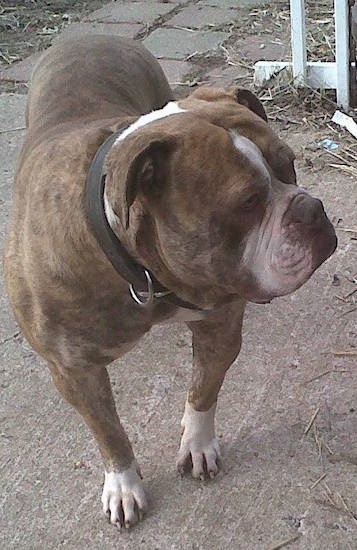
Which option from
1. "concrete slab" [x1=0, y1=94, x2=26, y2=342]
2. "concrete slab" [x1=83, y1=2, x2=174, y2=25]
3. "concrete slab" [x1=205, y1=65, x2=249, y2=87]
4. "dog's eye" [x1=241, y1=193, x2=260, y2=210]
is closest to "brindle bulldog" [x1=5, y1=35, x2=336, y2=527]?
"dog's eye" [x1=241, y1=193, x2=260, y2=210]

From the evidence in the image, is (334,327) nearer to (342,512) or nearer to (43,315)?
(342,512)

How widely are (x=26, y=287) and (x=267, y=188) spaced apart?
705 millimetres

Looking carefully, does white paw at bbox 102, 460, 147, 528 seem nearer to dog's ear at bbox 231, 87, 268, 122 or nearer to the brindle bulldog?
the brindle bulldog

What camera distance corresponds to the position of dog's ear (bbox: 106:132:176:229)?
188 cm

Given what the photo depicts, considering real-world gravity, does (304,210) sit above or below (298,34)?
above

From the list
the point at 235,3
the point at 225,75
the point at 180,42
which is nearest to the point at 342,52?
the point at 225,75

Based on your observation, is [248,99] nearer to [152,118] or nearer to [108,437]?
[152,118]

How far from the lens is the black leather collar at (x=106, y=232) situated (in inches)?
80.6

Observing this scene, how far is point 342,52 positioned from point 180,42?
4.97 ft

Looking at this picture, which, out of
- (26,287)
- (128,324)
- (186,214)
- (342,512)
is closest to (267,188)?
(186,214)

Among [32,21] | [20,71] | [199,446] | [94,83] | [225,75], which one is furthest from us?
[32,21]

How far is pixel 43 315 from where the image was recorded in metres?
2.24

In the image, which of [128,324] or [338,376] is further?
[338,376]

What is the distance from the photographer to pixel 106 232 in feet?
6.73
